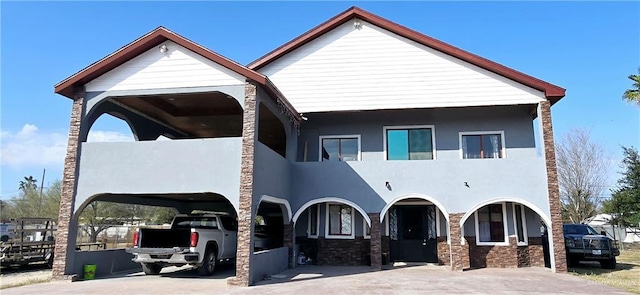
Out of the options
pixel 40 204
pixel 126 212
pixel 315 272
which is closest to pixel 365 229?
pixel 315 272

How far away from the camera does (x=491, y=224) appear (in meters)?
14.7

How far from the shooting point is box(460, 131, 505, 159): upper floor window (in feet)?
49.9

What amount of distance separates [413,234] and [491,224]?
273 cm

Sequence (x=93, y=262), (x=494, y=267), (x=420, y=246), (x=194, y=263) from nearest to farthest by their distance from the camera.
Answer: (x=194, y=263), (x=93, y=262), (x=494, y=267), (x=420, y=246)

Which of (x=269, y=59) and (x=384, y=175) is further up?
(x=269, y=59)

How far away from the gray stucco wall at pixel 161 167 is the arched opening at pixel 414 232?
6.36 meters

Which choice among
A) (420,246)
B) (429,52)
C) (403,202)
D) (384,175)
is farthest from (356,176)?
(429,52)

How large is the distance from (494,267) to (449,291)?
5.76 meters

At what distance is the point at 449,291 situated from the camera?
939cm

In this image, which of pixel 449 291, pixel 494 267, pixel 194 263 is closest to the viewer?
pixel 449 291

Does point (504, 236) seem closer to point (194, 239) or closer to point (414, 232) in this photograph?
point (414, 232)

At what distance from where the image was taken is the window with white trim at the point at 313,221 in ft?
51.2

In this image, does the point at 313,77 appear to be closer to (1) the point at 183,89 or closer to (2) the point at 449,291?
(1) the point at 183,89

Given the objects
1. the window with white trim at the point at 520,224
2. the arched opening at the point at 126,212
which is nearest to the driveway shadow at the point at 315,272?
the arched opening at the point at 126,212
